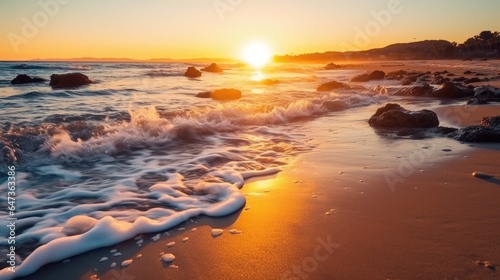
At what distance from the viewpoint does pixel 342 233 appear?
3.07 meters

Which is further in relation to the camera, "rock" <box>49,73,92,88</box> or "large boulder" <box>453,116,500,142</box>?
"rock" <box>49,73,92,88</box>

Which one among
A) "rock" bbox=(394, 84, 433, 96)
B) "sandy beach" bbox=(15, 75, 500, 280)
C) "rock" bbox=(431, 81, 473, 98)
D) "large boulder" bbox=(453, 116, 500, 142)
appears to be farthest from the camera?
"rock" bbox=(394, 84, 433, 96)

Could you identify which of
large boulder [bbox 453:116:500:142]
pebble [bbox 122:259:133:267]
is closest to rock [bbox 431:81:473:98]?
large boulder [bbox 453:116:500:142]

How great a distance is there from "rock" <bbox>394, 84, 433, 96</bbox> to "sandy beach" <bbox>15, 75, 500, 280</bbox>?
11775mm

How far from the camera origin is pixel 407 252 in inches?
105

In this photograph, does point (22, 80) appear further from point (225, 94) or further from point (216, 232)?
point (216, 232)

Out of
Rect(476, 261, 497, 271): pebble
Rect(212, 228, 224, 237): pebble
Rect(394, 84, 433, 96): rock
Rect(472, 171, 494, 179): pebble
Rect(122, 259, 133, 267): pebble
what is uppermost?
Rect(476, 261, 497, 271): pebble

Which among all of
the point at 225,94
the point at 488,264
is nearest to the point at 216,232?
the point at 488,264

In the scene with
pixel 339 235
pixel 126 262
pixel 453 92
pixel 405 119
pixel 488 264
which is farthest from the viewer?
pixel 453 92

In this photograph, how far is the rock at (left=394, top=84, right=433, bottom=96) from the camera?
51.6 feet

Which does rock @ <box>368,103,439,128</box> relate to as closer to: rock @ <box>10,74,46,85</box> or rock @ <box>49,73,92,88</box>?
rock @ <box>49,73,92,88</box>

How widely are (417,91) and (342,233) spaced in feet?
50.6

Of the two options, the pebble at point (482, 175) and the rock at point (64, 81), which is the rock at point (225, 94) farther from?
the pebble at point (482, 175)

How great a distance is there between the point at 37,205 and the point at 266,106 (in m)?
9.20
